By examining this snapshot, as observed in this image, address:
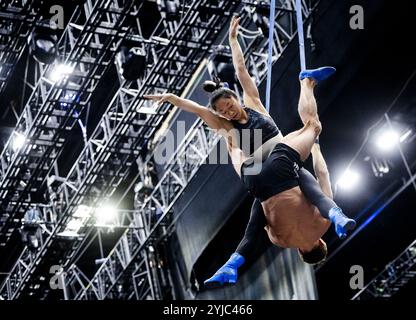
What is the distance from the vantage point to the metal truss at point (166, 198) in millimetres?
10336

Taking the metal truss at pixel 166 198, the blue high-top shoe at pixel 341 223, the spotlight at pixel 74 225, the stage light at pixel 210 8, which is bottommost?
the blue high-top shoe at pixel 341 223

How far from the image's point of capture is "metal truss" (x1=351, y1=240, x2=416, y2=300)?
44.0ft

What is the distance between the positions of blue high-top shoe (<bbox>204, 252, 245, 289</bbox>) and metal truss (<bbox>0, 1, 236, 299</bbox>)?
609 centimetres

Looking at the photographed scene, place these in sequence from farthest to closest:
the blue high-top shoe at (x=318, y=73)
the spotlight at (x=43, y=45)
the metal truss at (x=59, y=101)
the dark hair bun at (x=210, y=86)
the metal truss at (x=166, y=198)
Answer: the metal truss at (x=59, y=101) → the spotlight at (x=43, y=45) → the metal truss at (x=166, y=198) → the dark hair bun at (x=210, y=86) → the blue high-top shoe at (x=318, y=73)

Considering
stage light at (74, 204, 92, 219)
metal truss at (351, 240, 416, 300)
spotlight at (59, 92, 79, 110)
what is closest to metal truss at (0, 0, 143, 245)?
spotlight at (59, 92, 79, 110)

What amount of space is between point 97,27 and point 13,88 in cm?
409

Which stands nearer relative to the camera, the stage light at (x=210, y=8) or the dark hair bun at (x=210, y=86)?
the dark hair bun at (x=210, y=86)

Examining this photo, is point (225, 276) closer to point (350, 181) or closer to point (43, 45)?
point (43, 45)

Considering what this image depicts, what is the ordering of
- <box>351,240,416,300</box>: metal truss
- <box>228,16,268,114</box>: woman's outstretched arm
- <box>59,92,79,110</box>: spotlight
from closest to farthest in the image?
1. <box>228,16,268,114</box>: woman's outstretched arm
2. <box>59,92,79,110</box>: spotlight
3. <box>351,240,416,300</box>: metal truss

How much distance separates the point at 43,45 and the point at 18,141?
2.36 metres

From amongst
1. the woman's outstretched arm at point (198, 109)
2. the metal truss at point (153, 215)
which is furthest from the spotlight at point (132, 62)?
the woman's outstretched arm at point (198, 109)

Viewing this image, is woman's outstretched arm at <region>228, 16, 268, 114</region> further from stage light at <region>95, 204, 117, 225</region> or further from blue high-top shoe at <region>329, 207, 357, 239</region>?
stage light at <region>95, 204, 117, 225</region>

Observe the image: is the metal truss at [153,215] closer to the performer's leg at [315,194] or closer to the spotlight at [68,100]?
the spotlight at [68,100]

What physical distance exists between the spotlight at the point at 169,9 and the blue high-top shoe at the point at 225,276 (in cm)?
632
